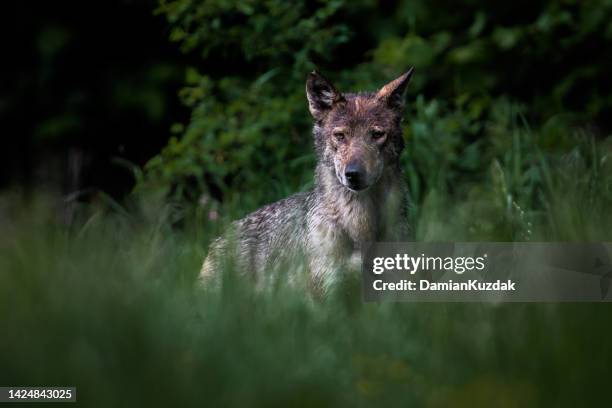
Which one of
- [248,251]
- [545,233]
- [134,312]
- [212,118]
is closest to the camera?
[134,312]

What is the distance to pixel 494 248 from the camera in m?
4.22

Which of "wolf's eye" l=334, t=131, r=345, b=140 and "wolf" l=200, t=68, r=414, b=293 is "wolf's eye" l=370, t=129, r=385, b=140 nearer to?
"wolf" l=200, t=68, r=414, b=293

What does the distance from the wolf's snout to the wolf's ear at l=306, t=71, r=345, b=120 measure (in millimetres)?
613

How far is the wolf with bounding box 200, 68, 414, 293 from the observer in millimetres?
5078

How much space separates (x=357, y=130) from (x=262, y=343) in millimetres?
2440

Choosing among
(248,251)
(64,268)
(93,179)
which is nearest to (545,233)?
(248,251)

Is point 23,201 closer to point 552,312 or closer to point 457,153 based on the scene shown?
point 552,312

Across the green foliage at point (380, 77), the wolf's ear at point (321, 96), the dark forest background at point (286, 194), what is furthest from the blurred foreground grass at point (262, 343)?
the green foliage at point (380, 77)

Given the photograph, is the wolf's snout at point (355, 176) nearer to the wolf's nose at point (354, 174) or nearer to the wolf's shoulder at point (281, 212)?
the wolf's nose at point (354, 174)

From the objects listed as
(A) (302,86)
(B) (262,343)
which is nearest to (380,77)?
(A) (302,86)

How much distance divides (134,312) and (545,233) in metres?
2.83

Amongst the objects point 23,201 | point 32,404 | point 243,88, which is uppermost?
point 243,88

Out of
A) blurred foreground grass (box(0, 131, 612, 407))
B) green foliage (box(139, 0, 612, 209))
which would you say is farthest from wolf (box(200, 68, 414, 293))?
green foliage (box(139, 0, 612, 209))

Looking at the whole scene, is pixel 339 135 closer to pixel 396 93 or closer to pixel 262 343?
pixel 396 93
